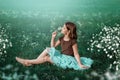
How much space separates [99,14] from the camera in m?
18.0

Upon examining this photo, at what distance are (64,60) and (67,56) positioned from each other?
18 cm

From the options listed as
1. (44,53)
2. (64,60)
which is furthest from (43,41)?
(64,60)

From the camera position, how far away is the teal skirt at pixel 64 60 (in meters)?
13.2

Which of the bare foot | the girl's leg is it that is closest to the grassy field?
the bare foot

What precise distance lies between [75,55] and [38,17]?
433cm

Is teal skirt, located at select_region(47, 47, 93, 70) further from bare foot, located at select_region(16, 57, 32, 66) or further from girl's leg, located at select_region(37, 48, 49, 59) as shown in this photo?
bare foot, located at select_region(16, 57, 32, 66)

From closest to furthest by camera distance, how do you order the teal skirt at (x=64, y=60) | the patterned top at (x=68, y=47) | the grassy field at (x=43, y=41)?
the grassy field at (x=43, y=41)
the teal skirt at (x=64, y=60)
the patterned top at (x=68, y=47)

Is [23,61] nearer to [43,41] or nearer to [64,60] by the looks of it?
[64,60]

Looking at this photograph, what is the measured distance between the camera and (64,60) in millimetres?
13273

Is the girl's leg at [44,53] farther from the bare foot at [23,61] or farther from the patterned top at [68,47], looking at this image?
the patterned top at [68,47]

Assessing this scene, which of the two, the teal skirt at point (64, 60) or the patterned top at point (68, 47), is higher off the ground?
the patterned top at point (68, 47)

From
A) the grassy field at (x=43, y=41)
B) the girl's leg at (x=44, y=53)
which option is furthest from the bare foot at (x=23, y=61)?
the girl's leg at (x=44, y=53)

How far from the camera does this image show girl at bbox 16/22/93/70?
43.3ft

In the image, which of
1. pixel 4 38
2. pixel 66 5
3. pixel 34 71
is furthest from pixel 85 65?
pixel 66 5
